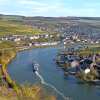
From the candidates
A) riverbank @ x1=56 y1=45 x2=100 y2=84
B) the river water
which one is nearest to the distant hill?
the river water

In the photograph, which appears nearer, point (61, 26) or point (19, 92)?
point (19, 92)

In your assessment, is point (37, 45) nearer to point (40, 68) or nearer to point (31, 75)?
point (40, 68)

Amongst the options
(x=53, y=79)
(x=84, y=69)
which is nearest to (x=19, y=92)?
(x=53, y=79)

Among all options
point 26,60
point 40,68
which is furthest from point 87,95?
point 26,60

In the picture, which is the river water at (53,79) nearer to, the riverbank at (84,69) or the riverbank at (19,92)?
the riverbank at (84,69)

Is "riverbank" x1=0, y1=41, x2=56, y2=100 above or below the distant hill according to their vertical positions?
above

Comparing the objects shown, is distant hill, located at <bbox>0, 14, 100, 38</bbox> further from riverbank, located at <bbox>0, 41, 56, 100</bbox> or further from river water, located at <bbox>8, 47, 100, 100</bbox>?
riverbank, located at <bbox>0, 41, 56, 100</bbox>

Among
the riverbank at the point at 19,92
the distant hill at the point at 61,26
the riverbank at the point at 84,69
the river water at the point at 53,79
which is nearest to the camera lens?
the riverbank at the point at 19,92

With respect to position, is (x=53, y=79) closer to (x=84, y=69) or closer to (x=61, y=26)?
(x=84, y=69)

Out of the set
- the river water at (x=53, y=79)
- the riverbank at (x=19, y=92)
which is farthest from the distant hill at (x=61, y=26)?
the riverbank at (x=19, y=92)
